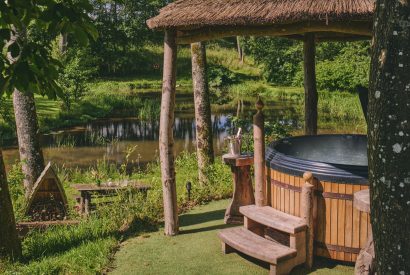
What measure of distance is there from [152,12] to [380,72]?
44593 mm

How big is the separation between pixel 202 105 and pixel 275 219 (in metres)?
4.62

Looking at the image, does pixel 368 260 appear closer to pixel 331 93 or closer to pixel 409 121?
pixel 409 121

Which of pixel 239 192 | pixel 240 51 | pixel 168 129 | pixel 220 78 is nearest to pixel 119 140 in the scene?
pixel 239 192

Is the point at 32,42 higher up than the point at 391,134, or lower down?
higher up

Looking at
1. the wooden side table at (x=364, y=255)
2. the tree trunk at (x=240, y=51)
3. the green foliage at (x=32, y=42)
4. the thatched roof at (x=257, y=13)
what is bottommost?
the wooden side table at (x=364, y=255)

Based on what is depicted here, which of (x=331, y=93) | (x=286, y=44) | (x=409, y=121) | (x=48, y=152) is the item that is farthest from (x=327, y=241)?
(x=286, y=44)

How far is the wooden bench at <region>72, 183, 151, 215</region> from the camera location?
8148 mm

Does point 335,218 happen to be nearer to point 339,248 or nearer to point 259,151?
point 339,248

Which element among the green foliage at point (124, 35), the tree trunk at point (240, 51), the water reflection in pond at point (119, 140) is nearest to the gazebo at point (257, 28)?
the water reflection in pond at point (119, 140)

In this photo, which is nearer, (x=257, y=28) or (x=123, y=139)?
(x=257, y=28)

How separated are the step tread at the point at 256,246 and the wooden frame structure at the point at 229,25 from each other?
2.10 feet

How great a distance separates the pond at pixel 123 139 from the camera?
15797mm

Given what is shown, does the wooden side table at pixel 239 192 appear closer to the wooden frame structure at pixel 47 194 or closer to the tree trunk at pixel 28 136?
the wooden frame structure at pixel 47 194

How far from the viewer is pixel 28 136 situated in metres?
9.25
